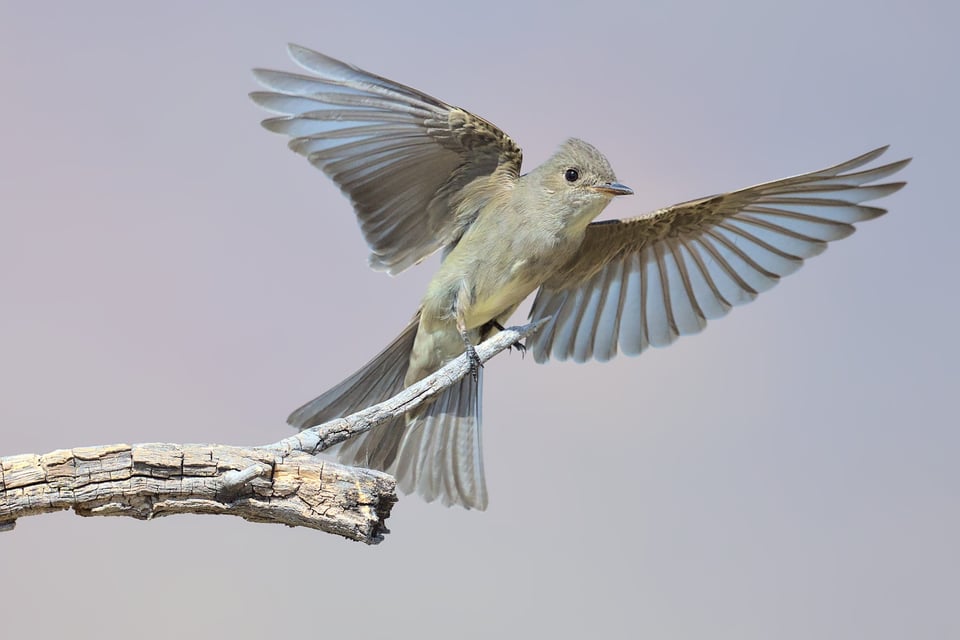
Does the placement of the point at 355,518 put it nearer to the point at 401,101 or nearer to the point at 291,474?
the point at 291,474

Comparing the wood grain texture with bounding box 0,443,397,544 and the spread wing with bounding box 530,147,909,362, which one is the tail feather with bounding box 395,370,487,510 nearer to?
the spread wing with bounding box 530,147,909,362

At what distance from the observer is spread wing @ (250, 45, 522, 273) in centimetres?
367

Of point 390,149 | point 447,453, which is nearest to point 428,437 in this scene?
point 447,453

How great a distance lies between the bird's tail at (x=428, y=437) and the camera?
3.98 metres

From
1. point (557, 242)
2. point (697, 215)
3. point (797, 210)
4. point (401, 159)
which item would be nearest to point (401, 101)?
point (401, 159)

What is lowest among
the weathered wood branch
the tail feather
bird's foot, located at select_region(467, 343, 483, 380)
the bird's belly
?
the weathered wood branch

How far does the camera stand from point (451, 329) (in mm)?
3881

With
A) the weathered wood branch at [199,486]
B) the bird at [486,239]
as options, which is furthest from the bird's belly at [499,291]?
the weathered wood branch at [199,486]

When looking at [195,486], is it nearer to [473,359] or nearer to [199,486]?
[199,486]

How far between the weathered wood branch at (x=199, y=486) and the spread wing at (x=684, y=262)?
173 centimetres

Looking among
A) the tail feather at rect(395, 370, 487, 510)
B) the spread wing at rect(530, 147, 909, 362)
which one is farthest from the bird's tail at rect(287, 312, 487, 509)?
the spread wing at rect(530, 147, 909, 362)

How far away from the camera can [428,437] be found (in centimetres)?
404

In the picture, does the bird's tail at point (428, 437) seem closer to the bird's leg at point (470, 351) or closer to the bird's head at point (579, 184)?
the bird's leg at point (470, 351)

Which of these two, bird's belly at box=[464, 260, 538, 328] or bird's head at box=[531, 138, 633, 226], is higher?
bird's head at box=[531, 138, 633, 226]
